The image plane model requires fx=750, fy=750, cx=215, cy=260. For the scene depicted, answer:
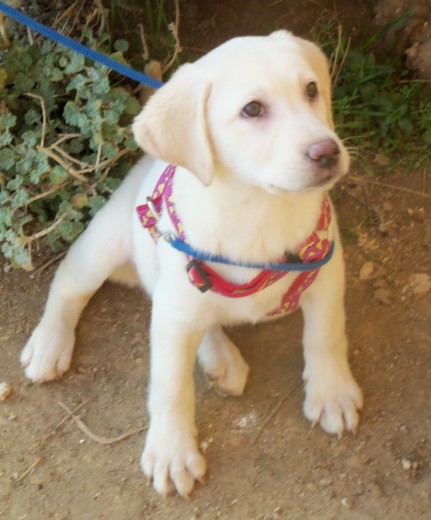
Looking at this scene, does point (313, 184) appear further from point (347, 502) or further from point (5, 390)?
point (5, 390)

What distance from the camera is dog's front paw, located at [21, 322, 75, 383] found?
10.6 feet

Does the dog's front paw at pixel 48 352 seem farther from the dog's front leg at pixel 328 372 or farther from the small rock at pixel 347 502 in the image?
the small rock at pixel 347 502

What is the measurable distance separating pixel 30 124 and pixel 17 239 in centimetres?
54

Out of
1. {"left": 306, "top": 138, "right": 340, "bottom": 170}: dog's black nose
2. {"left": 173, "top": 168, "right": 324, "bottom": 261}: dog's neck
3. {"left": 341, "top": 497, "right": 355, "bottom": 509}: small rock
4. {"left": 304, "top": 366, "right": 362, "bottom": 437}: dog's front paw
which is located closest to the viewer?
{"left": 306, "top": 138, "right": 340, "bottom": 170}: dog's black nose

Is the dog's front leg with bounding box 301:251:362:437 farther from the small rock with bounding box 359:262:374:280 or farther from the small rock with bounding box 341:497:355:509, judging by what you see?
the small rock with bounding box 359:262:374:280

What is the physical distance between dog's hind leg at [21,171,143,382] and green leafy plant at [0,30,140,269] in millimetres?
154

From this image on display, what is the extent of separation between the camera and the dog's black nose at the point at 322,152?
2.05m

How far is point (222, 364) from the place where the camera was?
10.3ft

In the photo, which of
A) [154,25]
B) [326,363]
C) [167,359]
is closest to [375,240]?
[326,363]

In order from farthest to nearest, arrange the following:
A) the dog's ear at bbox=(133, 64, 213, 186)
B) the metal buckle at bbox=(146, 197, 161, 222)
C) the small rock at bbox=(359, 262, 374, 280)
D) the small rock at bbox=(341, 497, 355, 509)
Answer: the small rock at bbox=(359, 262, 374, 280)
the small rock at bbox=(341, 497, 355, 509)
the metal buckle at bbox=(146, 197, 161, 222)
the dog's ear at bbox=(133, 64, 213, 186)

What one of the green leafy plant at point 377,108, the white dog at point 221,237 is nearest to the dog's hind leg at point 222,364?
the white dog at point 221,237

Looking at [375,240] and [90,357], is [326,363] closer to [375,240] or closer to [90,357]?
[375,240]

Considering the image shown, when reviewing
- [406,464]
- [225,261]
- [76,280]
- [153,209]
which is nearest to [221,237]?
[225,261]

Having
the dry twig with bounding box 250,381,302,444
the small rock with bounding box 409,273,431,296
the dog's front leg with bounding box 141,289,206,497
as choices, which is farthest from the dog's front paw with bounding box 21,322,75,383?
the small rock with bounding box 409,273,431,296
